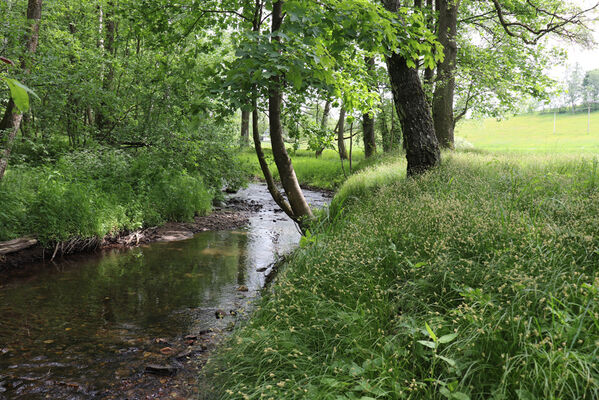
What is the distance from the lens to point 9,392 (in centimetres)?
344

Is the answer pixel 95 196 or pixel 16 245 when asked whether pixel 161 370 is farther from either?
pixel 95 196

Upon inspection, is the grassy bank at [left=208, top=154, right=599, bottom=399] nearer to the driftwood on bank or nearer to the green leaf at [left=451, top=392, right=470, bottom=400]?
the green leaf at [left=451, top=392, right=470, bottom=400]

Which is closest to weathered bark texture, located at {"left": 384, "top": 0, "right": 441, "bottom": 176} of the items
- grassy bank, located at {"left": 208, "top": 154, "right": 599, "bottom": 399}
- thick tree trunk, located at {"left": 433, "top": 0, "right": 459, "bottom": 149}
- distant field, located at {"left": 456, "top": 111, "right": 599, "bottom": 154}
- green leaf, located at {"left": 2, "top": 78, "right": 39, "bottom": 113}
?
grassy bank, located at {"left": 208, "top": 154, "right": 599, "bottom": 399}

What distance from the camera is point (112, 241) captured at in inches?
345

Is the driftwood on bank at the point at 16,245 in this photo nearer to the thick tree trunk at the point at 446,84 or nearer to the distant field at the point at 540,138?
the thick tree trunk at the point at 446,84

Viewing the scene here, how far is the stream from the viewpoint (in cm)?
365

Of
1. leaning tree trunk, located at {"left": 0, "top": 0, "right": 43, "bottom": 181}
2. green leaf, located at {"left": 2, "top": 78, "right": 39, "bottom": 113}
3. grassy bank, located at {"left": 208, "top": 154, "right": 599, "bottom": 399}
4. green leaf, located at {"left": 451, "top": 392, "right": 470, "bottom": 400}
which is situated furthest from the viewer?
leaning tree trunk, located at {"left": 0, "top": 0, "right": 43, "bottom": 181}

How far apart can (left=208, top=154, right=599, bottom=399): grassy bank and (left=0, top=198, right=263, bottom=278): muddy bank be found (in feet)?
18.7

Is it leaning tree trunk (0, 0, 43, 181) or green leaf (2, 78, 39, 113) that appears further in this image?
leaning tree trunk (0, 0, 43, 181)

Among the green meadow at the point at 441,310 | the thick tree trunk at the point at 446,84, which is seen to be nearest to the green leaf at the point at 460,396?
the green meadow at the point at 441,310

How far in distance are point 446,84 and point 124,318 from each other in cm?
1098

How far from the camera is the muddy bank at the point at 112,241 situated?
699cm

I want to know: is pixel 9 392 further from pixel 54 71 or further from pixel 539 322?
pixel 54 71

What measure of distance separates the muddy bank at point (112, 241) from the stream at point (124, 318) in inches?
12.9
